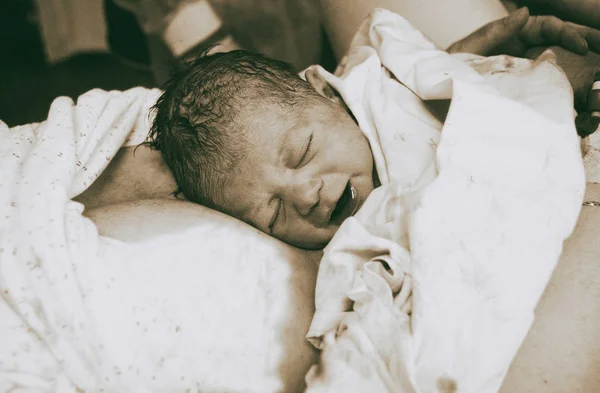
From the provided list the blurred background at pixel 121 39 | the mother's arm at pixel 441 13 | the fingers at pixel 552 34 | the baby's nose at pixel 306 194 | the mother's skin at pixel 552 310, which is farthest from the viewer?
the blurred background at pixel 121 39

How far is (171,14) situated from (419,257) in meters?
1.14

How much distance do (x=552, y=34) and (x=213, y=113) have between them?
74cm

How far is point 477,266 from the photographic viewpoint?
20.7 inches

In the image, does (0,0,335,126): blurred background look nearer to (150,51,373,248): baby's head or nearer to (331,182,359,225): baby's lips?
(150,51,373,248): baby's head

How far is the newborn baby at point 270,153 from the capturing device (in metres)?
0.76

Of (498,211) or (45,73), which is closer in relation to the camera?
(498,211)

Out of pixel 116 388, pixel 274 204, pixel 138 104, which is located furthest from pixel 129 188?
pixel 116 388

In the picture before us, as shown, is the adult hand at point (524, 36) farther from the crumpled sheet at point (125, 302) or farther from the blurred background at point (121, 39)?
the crumpled sheet at point (125, 302)

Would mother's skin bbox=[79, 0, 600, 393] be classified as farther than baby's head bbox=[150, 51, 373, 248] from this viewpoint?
No

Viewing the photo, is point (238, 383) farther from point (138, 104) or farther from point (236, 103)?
point (138, 104)

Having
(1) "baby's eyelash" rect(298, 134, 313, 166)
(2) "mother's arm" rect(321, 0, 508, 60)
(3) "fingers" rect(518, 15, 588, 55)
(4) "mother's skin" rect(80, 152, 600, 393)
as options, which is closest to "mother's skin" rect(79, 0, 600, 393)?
(4) "mother's skin" rect(80, 152, 600, 393)

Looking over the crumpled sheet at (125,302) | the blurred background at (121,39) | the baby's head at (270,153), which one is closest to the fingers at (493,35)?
the baby's head at (270,153)

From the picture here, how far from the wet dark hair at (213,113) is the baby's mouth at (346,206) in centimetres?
19

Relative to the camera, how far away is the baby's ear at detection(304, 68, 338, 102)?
36.3 inches
